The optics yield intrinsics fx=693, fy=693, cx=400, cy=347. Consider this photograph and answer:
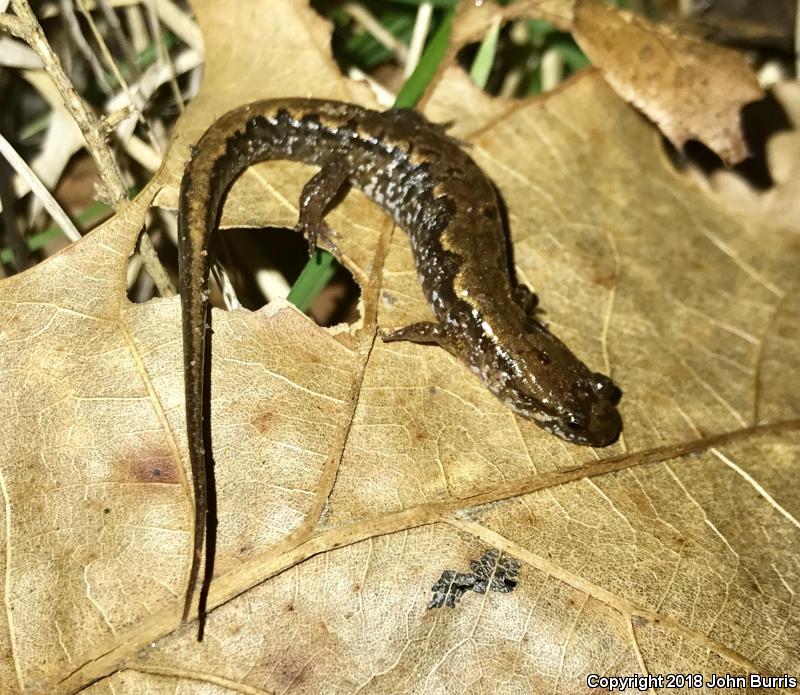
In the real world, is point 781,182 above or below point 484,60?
below

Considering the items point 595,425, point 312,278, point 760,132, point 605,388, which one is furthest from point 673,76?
point 312,278

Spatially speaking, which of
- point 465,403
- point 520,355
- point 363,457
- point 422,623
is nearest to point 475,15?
point 520,355

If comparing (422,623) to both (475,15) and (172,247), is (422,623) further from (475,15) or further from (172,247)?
(475,15)

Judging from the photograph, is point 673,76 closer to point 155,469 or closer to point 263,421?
point 263,421

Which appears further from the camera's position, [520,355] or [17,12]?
[520,355]

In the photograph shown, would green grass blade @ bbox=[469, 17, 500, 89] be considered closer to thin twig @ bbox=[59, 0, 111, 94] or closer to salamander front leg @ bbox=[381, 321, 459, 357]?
salamander front leg @ bbox=[381, 321, 459, 357]

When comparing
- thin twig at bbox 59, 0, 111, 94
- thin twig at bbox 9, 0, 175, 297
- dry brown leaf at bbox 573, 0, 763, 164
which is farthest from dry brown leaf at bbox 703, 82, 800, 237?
thin twig at bbox 59, 0, 111, 94

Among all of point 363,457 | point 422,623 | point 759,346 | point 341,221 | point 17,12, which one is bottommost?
point 759,346
